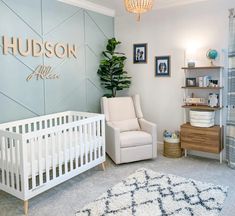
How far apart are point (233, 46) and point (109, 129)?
2.10 meters

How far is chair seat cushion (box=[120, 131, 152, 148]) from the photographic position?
367 cm

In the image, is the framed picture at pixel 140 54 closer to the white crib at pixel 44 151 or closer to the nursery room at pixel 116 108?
the nursery room at pixel 116 108

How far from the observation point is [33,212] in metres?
2.47

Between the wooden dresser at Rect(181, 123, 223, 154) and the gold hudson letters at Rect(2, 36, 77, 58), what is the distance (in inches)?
83.6

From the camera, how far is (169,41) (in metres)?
4.26

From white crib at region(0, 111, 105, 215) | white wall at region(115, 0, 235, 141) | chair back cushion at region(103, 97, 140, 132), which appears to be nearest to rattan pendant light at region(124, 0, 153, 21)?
white crib at region(0, 111, 105, 215)

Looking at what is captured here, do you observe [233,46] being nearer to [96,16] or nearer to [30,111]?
[96,16]

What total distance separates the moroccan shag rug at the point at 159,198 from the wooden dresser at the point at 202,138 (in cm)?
75

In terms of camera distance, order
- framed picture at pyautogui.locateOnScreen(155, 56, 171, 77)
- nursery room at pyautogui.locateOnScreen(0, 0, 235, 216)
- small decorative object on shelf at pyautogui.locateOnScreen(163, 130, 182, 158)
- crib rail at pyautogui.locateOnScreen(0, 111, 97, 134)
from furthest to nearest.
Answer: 1. framed picture at pyautogui.locateOnScreen(155, 56, 171, 77)
2. small decorative object on shelf at pyautogui.locateOnScreen(163, 130, 182, 158)
3. crib rail at pyautogui.locateOnScreen(0, 111, 97, 134)
4. nursery room at pyautogui.locateOnScreen(0, 0, 235, 216)

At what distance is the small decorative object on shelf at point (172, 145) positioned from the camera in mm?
4000

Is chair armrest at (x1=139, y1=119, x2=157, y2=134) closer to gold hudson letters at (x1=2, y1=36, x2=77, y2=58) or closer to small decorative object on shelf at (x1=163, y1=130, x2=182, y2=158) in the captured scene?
small decorative object on shelf at (x1=163, y1=130, x2=182, y2=158)

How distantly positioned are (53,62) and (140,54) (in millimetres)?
1656

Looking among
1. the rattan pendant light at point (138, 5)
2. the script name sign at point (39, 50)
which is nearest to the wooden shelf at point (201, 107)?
the rattan pendant light at point (138, 5)

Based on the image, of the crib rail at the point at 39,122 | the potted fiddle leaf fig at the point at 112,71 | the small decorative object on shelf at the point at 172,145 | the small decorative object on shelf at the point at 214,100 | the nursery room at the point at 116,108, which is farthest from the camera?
the potted fiddle leaf fig at the point at 112,71
